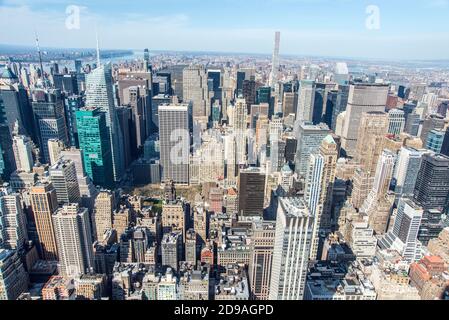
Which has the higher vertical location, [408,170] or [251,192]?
[408,170]

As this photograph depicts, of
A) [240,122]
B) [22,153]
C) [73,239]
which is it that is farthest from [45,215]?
[240,122]

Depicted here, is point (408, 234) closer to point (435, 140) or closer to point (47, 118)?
point (435, 140)

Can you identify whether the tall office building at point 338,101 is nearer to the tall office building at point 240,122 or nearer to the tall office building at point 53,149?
the tall office building at point 240,122

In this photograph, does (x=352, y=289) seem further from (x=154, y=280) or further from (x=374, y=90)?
(x=374, y=90)

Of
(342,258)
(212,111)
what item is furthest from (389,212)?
(212,111)

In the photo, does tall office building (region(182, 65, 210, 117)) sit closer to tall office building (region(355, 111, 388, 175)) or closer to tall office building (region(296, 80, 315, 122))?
tall office building (region(296, 80, 315, 122))

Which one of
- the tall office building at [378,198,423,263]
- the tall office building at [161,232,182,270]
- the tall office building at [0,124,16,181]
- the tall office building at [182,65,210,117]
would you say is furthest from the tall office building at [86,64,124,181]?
the tall office building at [378,198,423,263]
